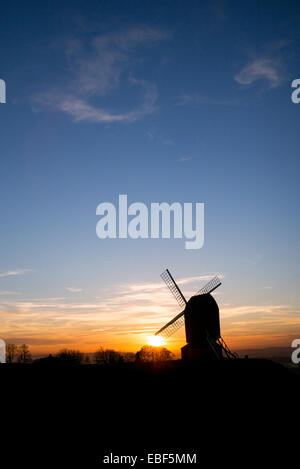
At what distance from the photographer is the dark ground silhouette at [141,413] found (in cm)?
1805

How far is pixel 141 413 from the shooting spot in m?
19.9

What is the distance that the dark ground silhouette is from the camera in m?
18.0

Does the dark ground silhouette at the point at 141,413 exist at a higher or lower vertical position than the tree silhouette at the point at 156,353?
higher

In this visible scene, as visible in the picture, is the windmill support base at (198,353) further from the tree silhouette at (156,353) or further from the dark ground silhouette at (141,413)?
the tree silhouette at (156,353)

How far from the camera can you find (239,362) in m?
25.8

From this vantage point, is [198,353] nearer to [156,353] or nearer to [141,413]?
[141,413]

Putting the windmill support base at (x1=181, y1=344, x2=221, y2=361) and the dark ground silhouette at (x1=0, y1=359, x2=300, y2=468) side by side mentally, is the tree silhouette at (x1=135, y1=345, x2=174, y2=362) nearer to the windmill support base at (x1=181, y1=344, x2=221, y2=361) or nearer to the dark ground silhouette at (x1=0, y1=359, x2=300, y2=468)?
the windmill support base at (x1=181, y1=344, x2=221, y2=361)

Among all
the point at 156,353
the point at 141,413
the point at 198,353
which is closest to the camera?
the point at 141,413

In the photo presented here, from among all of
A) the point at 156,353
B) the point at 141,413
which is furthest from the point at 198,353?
the point at 156,353

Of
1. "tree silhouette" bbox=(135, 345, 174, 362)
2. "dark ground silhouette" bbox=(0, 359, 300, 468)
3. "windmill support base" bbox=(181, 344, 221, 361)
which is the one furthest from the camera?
"tree silhouette" bbox=(135, 345, 174, 362)

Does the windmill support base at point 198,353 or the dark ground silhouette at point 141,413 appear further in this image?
the windmill support base at point 198,353

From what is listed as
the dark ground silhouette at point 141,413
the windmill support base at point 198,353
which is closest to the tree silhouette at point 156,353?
the windmill support base at point 198,353

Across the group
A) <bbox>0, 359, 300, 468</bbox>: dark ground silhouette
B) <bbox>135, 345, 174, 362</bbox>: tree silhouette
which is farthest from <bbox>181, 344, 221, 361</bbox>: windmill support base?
<bbox>135, 345, 174, 362</bbox>: tree silhouette
